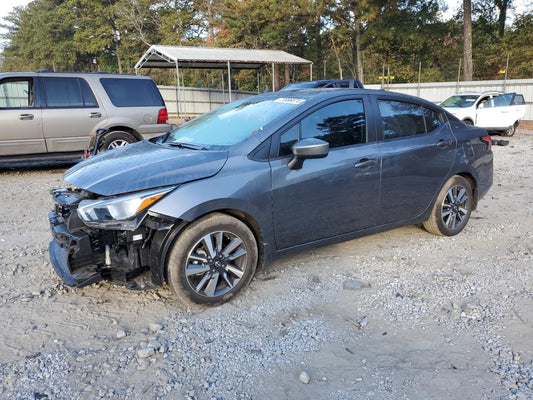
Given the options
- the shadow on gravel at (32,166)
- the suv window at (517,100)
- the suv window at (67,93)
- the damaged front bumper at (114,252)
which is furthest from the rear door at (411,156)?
the suv window at (517,100)

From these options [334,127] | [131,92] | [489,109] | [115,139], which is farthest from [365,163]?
[489,109]

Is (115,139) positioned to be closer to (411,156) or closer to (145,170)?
(145,170)

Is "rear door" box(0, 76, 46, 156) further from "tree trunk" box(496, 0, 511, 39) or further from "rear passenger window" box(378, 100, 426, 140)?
"tree trunk" box(496, 0, 511, 39)

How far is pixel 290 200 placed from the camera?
3559 millimetres

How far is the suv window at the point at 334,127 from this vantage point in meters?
3.63

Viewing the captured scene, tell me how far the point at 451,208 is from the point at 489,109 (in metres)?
12.8

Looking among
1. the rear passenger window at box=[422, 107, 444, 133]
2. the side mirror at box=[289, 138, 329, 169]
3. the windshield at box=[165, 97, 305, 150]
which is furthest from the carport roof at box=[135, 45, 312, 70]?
the side mirror at box=[289, 138, 329, 169]

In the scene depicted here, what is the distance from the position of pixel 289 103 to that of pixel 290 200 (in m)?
0.92

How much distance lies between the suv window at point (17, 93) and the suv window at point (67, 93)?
0.28m

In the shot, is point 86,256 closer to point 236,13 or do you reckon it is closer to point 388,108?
point 388,108

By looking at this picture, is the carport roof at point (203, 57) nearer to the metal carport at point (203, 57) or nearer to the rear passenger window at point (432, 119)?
the metal carport at point (203, 57)

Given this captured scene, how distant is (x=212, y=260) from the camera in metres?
3.27

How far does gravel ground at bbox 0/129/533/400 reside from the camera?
8.13ft

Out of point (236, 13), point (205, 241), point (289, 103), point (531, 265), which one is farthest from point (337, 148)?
point (236, 13)
